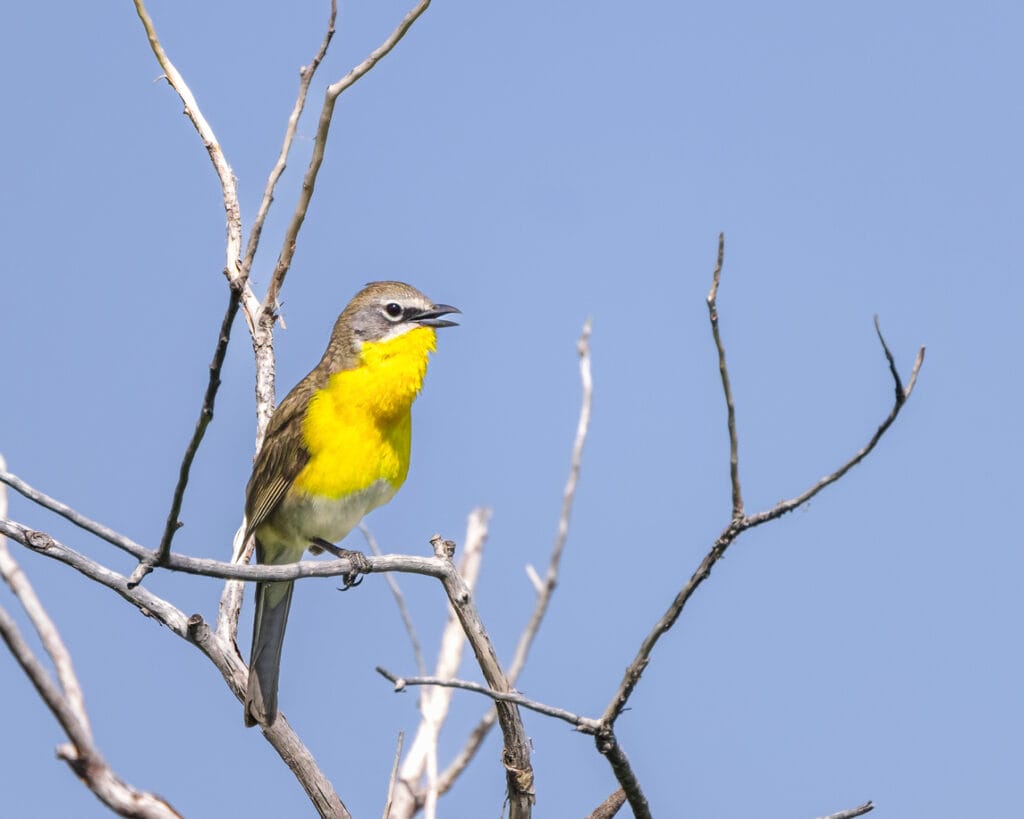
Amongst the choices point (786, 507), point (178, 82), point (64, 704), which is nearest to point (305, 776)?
point (64, 704)

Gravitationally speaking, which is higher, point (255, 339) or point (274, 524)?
point (255, 339)

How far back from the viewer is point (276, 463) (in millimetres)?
7398

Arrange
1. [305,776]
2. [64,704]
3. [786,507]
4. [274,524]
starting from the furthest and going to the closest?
1. [274,524]
2. [305,776]
3. [786,507]
4. [64,704]

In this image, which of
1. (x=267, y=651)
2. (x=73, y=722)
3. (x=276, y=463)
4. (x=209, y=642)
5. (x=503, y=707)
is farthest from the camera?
(x=276, y=463)

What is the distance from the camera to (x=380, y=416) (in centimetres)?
752

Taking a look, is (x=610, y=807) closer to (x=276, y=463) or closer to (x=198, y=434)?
(x=198, y=434)

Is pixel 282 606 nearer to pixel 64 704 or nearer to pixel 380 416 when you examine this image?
pixel 380 416

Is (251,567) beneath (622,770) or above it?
above

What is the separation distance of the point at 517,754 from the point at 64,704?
7.29 ft

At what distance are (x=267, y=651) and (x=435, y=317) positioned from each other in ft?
7.44

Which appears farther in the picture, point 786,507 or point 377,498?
point 377,498

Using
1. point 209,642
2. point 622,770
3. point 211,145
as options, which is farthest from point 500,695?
point 211,145

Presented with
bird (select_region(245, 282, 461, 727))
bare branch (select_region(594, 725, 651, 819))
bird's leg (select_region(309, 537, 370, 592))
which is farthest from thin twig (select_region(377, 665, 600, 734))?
bird (select_region(245, 282, 461, 727))

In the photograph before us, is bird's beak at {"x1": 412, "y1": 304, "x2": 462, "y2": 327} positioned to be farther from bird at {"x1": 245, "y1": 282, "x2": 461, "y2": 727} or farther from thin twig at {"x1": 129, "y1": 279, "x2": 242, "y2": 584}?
thin twig at {"x1": 129, "y1": 279, "x2": 242, "y2": 584}
